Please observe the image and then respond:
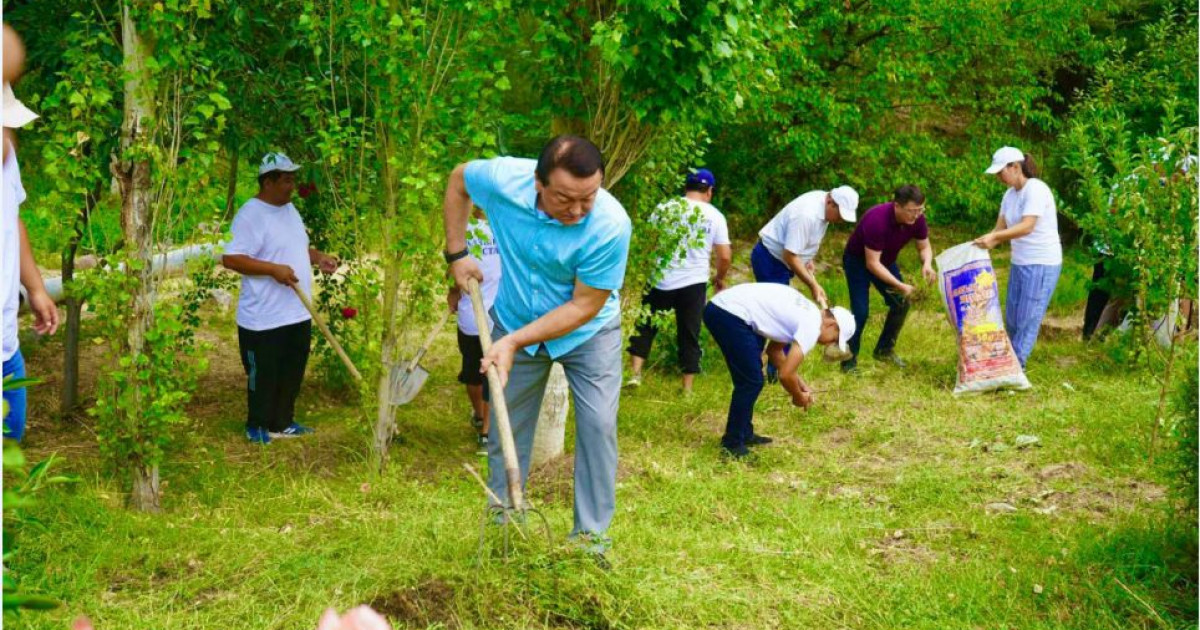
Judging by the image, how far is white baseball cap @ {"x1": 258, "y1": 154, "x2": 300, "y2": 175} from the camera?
5766 mm

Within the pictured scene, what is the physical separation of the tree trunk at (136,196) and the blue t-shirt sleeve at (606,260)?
1.97 metres

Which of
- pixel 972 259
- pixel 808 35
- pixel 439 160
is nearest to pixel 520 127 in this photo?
pixel 808 35

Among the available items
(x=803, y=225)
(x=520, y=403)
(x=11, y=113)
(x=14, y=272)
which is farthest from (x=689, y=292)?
(x=11, y=113)

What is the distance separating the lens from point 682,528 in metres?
4.84

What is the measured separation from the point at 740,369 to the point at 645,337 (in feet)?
5.21

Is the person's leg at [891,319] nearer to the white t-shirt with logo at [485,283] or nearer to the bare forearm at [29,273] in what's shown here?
the white t-shirt with logo at [485,283]

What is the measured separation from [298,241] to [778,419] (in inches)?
122

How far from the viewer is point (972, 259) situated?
24.6 ft

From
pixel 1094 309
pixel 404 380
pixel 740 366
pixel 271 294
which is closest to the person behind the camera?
pixel 404 380

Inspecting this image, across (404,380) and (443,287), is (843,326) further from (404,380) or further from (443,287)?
(404,380)

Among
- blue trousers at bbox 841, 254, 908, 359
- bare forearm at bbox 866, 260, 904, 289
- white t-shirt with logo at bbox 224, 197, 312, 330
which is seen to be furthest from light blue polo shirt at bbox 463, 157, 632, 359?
blue trousers at bbox 841, 254, 908, 359

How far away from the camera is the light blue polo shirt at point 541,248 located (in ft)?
12.5

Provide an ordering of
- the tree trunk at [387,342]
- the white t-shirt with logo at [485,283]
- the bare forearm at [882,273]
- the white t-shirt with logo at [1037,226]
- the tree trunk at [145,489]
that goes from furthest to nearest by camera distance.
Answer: the bare forearm at [882,273] < the white t-shirt with logo at [1037,226] < the white t-shirt with logo at [485,283] < the tree trunk at [387,342] < the tree trunk at [145,489]

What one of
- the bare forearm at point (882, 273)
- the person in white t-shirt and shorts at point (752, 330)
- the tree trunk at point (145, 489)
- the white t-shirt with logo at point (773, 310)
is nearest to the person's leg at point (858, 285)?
the bare forearm at point (882, 273)
